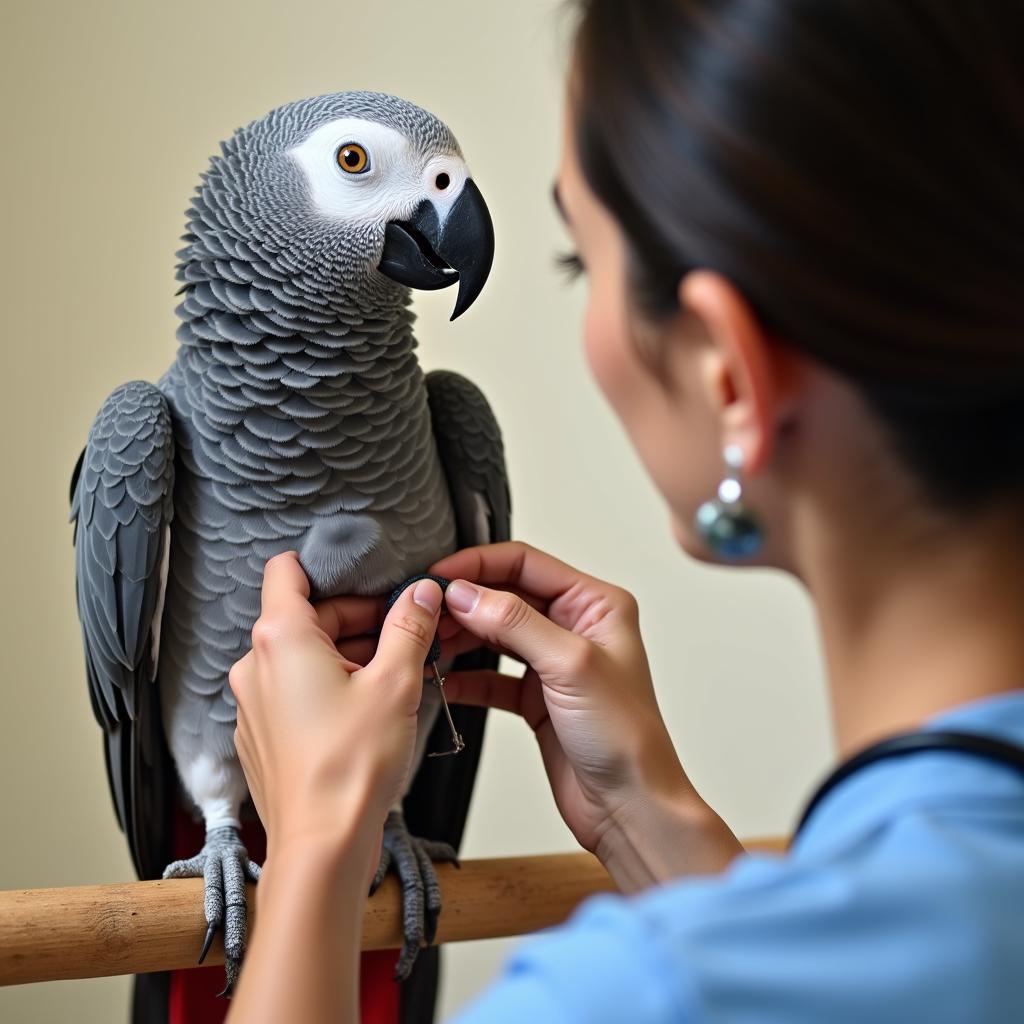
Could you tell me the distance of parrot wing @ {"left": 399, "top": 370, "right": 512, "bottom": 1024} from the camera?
43.6 inches

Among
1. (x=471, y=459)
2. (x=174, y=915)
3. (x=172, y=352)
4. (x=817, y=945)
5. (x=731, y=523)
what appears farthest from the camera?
(x=172, y=352)

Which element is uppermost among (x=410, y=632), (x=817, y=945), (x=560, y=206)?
(x=560, y=206)

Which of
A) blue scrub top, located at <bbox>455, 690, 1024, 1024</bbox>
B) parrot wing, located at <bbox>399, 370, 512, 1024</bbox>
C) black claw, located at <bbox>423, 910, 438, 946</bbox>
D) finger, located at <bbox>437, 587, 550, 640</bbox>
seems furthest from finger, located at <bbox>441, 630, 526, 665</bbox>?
blue scrub top, located at <bbox>455, 690, 1024, 1024</bbox>

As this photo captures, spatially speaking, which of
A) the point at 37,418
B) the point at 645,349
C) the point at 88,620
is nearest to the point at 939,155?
the point at 645,349

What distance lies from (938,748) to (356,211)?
0.72m

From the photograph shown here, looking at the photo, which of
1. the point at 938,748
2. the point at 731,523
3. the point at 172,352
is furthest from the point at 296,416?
the point at 172,352

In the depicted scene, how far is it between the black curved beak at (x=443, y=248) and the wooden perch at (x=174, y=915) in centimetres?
54

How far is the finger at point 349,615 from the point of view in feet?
3.02

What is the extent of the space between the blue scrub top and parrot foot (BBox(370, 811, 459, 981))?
60 centimetres

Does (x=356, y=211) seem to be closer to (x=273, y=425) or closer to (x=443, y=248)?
(x=443, y=248)

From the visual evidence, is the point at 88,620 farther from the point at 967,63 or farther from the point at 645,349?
the point at 967,63

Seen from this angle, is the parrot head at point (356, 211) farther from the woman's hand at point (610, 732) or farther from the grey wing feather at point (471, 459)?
the woman's hand at point (610, 732)

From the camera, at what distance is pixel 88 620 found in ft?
3.32

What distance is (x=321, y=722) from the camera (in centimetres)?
70
